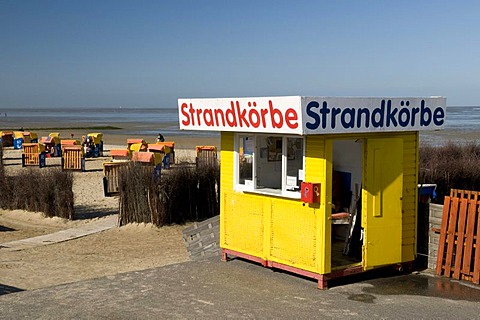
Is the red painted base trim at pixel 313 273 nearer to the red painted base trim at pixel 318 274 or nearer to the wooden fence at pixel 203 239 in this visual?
the red painted base trim at pixel 318 274

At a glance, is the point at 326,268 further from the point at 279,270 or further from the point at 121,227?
the point at 121,227

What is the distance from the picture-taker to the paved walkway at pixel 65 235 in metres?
15.3

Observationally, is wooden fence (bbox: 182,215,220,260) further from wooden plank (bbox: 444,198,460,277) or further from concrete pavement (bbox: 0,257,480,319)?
wooden plank (bbox: 444,198,460,277)

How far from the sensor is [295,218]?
915cm

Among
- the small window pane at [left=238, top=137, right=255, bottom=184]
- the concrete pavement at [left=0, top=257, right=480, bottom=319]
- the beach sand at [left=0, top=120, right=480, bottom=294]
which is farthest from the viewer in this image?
the beach sand at [left=0, top=120, right=480, bottom=294]

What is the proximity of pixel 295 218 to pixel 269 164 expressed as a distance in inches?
44.3

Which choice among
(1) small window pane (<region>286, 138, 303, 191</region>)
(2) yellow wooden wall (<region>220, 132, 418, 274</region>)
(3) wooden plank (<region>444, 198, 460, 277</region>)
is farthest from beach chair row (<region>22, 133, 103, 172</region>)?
(3) wooden plank (<region>444, 198, 460, 277</region>)

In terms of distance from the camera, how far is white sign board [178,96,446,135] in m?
8.41

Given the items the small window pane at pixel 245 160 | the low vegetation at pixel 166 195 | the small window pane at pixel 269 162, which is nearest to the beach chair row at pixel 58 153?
the low vegetation at pixel 166 195

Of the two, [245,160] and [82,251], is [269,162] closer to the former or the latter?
[245,160]

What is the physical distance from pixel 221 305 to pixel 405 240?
3.25 m

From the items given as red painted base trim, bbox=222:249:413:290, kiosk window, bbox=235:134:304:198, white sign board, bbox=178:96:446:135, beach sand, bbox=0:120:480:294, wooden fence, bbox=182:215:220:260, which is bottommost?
beach sand, bbox=0:120:480:294

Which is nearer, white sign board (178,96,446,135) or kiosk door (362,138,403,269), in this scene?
white sign board (178,96,446,135)

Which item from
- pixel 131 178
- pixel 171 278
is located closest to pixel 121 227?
pixel 131 178
